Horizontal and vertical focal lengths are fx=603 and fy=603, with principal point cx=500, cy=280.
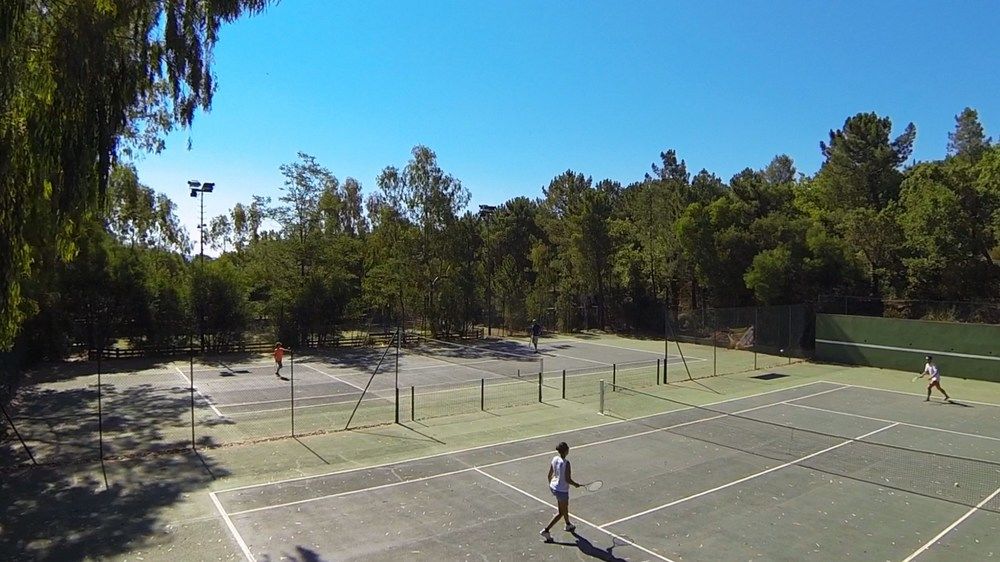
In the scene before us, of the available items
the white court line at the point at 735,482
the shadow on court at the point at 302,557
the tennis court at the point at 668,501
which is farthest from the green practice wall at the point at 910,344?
the shadow on court at the point at 302,557

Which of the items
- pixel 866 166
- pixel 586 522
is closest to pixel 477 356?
pixel 586 522

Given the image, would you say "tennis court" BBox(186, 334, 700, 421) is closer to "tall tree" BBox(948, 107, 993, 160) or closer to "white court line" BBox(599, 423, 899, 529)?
"white court line" BBox(599, 423, 899, 529)

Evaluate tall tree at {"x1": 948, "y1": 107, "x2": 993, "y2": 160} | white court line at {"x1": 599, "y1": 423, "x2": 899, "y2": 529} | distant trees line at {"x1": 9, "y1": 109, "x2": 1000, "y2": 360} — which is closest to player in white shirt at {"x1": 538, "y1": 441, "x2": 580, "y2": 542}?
white court line at {"x1": 599, "y1": 423, "x2": 899, "y2": 529}

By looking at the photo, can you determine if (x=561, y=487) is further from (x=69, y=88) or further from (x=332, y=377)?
(x=332, y=377)

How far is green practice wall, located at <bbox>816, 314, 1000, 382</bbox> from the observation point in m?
27.3

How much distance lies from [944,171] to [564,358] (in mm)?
26950

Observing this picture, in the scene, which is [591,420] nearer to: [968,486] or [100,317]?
[968,486]

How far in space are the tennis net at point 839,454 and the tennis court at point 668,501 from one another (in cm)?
6

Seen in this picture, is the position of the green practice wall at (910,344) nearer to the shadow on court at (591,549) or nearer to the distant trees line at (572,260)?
the distant trees line at (572,260)

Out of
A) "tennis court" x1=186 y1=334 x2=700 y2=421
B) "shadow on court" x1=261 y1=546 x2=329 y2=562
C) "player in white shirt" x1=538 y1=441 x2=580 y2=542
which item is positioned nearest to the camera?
"shadow on court" x1=261 y1=546 x2=329 y2=562

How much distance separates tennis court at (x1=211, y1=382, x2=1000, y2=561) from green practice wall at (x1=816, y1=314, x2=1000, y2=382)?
39.2 ft

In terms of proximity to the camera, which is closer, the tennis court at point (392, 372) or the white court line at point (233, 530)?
the white court line at point (233, 530)

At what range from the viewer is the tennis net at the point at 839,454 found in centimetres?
1288

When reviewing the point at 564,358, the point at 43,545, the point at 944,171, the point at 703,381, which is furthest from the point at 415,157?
the point at 43,545
